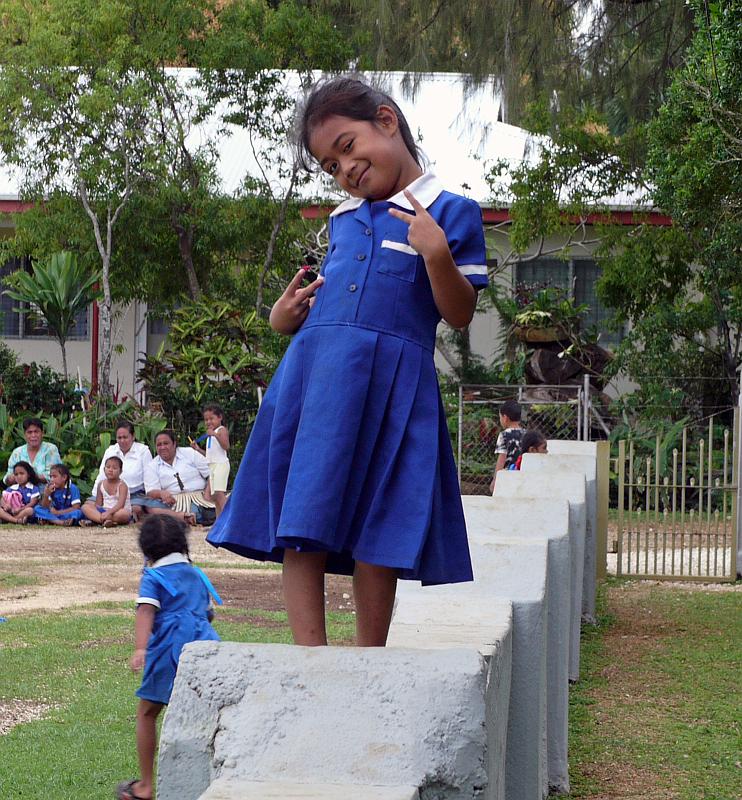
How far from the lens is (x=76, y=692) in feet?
20.5

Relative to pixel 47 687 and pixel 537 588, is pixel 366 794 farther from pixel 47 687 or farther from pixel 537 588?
pixel 47 687

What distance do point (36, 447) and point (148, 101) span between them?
15.9 feet

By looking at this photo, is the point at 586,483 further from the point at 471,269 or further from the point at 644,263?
the point at 644,263

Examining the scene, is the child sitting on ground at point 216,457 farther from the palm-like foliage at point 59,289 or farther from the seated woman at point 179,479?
the palm-like foliage at point 59,289

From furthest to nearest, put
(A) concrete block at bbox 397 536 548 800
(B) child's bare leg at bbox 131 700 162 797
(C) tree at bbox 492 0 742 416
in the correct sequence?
(C) tree at bbox 492 0 742 416 < (B) child's bare leg at bbox 131 700 162 797 < (A) concrete block at bbox 397 536 548 800

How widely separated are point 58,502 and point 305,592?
11778 millimetres

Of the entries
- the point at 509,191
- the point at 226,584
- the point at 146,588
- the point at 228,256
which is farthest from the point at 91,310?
the point at 146,588

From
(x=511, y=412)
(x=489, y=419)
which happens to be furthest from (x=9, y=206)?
(x=511, y=412)

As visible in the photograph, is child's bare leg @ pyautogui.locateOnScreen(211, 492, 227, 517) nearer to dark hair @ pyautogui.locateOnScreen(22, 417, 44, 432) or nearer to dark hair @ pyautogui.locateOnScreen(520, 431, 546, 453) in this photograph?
dark hair @ pyautogui.locateOnScreen(22, 417, 44, 432)

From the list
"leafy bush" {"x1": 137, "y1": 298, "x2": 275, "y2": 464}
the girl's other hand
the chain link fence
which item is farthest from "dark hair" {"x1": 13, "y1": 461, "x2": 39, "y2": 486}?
the girl's other hand

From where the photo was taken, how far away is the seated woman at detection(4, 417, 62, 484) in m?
14.4

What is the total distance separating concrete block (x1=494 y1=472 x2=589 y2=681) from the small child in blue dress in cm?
731

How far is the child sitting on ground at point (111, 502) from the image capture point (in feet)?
45.6

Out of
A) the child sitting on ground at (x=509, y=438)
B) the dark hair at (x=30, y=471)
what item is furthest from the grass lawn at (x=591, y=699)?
the dark hair at (x=30, y=471)
